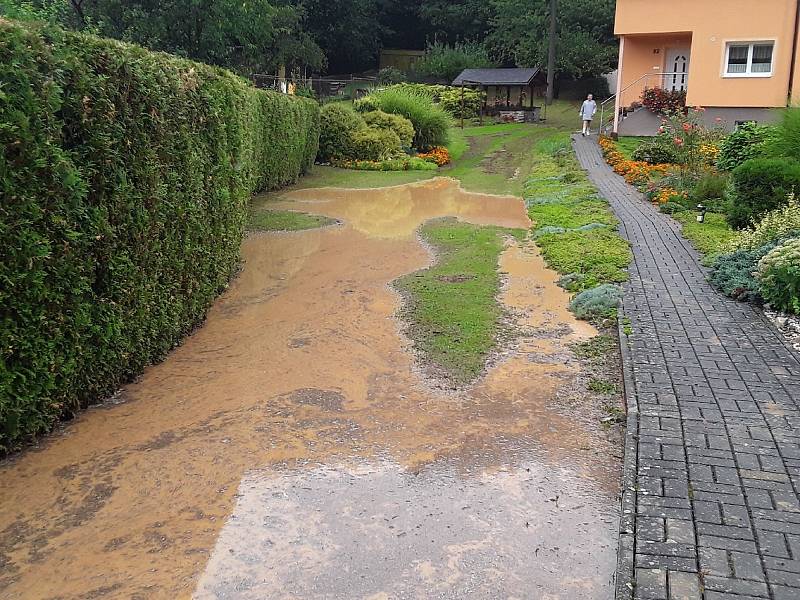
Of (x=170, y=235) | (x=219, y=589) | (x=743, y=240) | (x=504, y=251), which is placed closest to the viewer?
(x=219, y=589)

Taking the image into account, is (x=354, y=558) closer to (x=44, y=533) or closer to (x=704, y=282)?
(x=44, y=533)

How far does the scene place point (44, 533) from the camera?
4.07m

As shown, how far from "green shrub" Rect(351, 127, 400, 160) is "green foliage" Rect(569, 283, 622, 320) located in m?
18.5

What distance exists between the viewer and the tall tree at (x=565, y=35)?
44.2 m

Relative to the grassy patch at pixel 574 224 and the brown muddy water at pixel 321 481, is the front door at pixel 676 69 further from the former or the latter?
the brown muddy water at pixel 321 481

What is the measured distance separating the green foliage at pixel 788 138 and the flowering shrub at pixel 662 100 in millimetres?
11611

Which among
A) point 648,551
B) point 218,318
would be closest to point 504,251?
point 218,318

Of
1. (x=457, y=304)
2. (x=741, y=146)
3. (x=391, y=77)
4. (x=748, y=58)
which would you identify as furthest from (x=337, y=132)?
(x=391, y=77)

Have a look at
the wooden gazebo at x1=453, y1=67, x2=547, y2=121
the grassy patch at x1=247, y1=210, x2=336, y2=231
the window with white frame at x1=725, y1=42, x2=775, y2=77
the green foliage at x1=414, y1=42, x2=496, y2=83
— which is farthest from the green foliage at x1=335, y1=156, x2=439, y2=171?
the green foliage at x1=414, y1=42, x2=496, y2=83

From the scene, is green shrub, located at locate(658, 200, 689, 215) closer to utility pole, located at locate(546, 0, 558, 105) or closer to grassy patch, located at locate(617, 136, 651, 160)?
grassy patch, located at locate(617, 136, 651, 160)

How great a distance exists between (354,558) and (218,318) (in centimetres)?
495

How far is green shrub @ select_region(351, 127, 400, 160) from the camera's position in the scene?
26.2 m

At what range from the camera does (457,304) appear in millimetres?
8641

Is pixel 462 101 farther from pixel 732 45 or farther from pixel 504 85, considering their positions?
pixel 732 45
